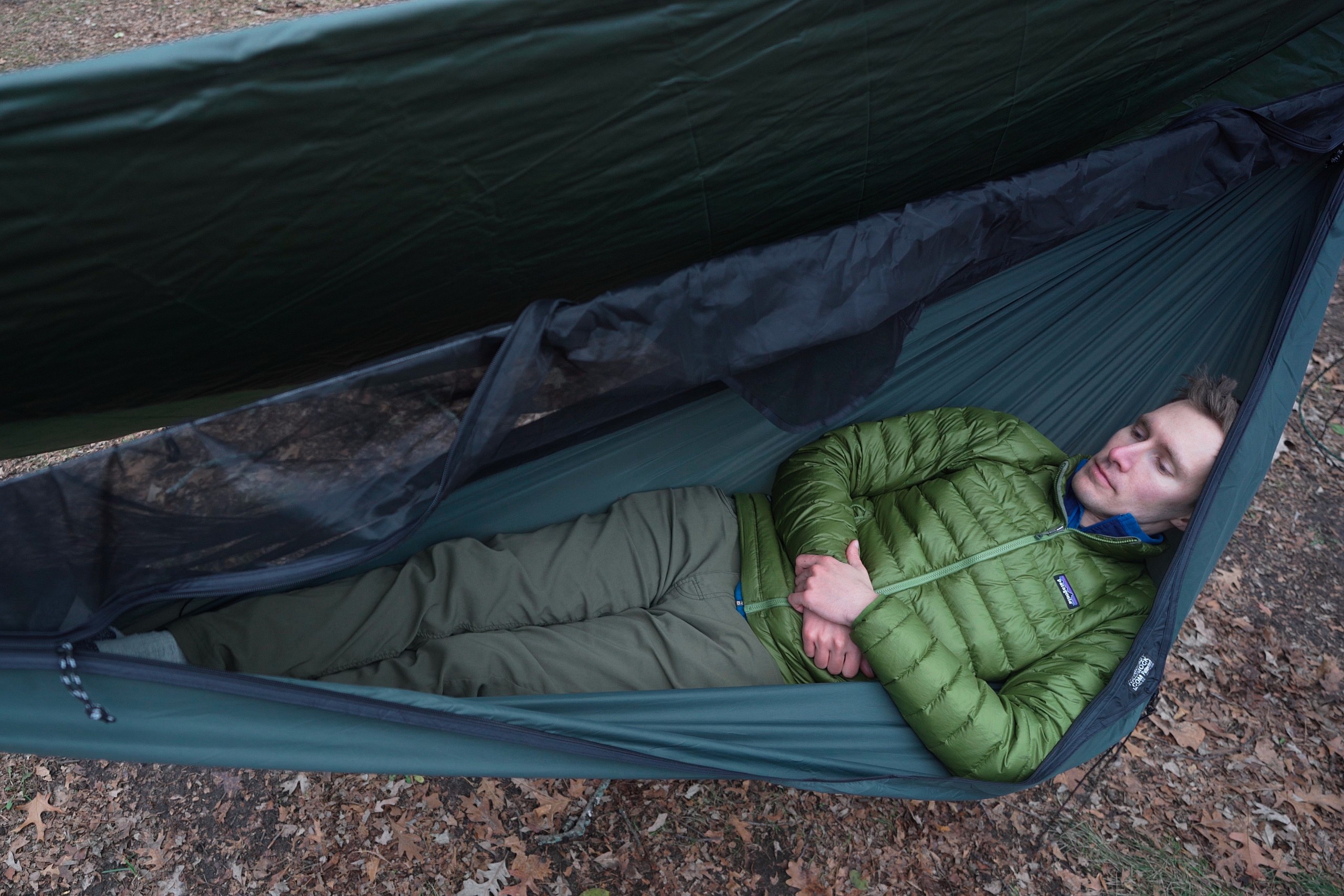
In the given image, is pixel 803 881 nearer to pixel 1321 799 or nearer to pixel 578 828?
pixel 578 828

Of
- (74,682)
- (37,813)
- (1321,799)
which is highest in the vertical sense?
(74,682)

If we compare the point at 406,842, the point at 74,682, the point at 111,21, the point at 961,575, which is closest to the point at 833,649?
the point at 961,575

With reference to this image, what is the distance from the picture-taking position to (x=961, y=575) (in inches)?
65.6

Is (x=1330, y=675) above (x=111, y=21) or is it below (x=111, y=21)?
below

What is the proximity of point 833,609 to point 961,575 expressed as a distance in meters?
0.29

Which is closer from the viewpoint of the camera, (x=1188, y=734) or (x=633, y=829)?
(x=633, y=829)

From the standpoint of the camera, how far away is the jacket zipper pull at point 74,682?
105cm

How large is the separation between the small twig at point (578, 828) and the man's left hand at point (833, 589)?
63 centimetres

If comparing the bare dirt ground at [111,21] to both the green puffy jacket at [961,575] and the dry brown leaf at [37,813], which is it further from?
the green puffy jacket at [961,575]

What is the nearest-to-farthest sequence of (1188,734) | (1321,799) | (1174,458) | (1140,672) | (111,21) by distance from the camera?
1. (1140,672)
2. (1174,458)
3. (1321,799)
4. (1188,734)
5. (111,21)

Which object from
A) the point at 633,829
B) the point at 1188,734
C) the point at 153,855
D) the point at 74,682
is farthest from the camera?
the point at 1188,734

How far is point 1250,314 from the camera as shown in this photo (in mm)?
2037

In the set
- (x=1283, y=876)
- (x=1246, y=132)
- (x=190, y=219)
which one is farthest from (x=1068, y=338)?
(x=190, y=219)

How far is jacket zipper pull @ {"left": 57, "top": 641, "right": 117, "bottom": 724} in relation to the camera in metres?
1.05
